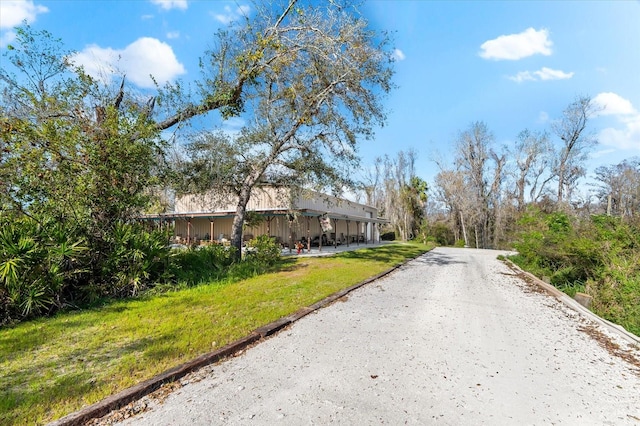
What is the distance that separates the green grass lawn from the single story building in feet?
25.5

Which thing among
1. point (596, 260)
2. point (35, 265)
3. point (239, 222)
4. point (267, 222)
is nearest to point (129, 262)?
point (35, 265)

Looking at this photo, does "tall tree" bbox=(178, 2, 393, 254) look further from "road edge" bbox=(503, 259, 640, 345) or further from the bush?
the bush

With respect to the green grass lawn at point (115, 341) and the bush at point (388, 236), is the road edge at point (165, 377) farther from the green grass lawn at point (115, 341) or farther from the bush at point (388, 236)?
the bush at point (388, 236)

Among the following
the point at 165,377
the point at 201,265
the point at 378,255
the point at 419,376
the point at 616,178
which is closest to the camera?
the point at 165,377

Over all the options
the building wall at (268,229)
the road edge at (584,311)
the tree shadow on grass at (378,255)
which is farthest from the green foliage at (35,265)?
the building wall at (268,229)

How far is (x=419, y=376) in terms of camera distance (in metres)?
2.99

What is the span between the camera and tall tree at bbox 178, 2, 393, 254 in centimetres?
928

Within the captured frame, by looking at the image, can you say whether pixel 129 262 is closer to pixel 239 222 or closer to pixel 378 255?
pixel 239 222

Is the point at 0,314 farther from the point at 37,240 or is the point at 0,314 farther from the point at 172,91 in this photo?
the point at 172,91

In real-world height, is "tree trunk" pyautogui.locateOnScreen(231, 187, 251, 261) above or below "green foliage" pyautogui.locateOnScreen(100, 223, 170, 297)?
above

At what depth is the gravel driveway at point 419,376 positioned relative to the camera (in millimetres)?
2359

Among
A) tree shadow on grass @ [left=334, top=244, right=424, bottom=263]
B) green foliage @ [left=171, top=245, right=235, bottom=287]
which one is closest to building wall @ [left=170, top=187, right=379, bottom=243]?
tree shadow on grass @ [left=334, top=244, right=424, bottom=263]

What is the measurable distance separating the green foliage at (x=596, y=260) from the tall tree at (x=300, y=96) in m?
7.11

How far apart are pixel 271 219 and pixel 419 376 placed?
17.2m
